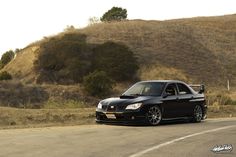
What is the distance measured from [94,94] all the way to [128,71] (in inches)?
391

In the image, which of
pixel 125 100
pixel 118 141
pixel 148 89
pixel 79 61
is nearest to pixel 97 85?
pixel 79 61

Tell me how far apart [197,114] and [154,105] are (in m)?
2.40

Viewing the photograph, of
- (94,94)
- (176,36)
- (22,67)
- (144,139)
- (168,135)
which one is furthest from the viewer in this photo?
(176,36)

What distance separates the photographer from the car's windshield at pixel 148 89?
17531mm

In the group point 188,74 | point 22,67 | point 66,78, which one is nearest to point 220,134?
point 66,78

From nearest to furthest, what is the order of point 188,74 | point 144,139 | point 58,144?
point 58,144
point 144,139
point 188,74

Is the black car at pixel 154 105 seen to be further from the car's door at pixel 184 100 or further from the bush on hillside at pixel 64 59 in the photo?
the bush on hillside at pixel 64 59

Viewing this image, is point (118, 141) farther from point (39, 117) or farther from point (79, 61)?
point (79, 61)

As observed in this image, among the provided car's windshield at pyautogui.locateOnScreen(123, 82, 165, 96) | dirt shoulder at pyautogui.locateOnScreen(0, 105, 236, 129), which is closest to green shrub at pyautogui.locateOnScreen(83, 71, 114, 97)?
dirt shoulder at pyautogui.locateOnScreen(0, 105, 236, 129)

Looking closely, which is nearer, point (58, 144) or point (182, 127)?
point (58, 144)

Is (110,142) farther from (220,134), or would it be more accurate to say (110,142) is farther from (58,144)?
(220,134)

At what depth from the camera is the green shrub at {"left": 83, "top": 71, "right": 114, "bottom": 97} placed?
4216cm

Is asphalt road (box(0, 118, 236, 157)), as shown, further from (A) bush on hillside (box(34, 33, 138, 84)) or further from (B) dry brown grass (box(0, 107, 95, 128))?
(A) bush on hillside (box(34, 33, 138, 84))

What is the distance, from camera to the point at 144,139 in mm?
13305
